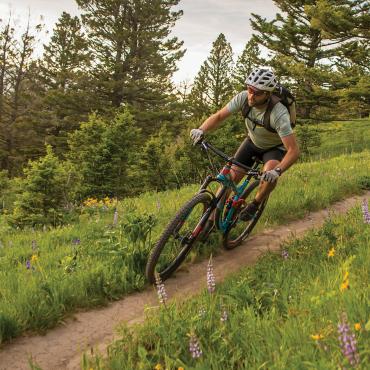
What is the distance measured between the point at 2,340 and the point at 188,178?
12.1m

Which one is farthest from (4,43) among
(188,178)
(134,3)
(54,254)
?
(54,254)

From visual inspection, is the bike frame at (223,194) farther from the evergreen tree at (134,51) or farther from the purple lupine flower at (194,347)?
the evergreen tree at (134,51)

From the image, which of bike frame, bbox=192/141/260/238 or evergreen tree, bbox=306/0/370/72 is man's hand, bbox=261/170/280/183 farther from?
evergreen tree, bbox=306/0/370/72

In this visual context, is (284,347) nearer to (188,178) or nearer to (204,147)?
(204,147)

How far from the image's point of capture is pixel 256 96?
511 centimetres

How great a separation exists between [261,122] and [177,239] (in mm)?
2066

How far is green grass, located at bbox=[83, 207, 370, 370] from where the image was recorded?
2.47m

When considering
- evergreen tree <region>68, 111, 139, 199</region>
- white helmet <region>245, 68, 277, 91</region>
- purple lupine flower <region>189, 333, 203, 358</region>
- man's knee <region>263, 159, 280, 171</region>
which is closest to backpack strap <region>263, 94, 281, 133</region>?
white helmet <region>245, 68, 277, 91</region>

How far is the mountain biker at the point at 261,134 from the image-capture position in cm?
503

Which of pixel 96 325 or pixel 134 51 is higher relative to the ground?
pixel 134 51

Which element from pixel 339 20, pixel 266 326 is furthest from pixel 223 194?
pixel 339 20

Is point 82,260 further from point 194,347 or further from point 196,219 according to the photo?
point 194,347

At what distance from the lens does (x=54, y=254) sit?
211 inches

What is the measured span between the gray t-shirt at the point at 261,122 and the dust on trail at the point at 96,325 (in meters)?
1.60
